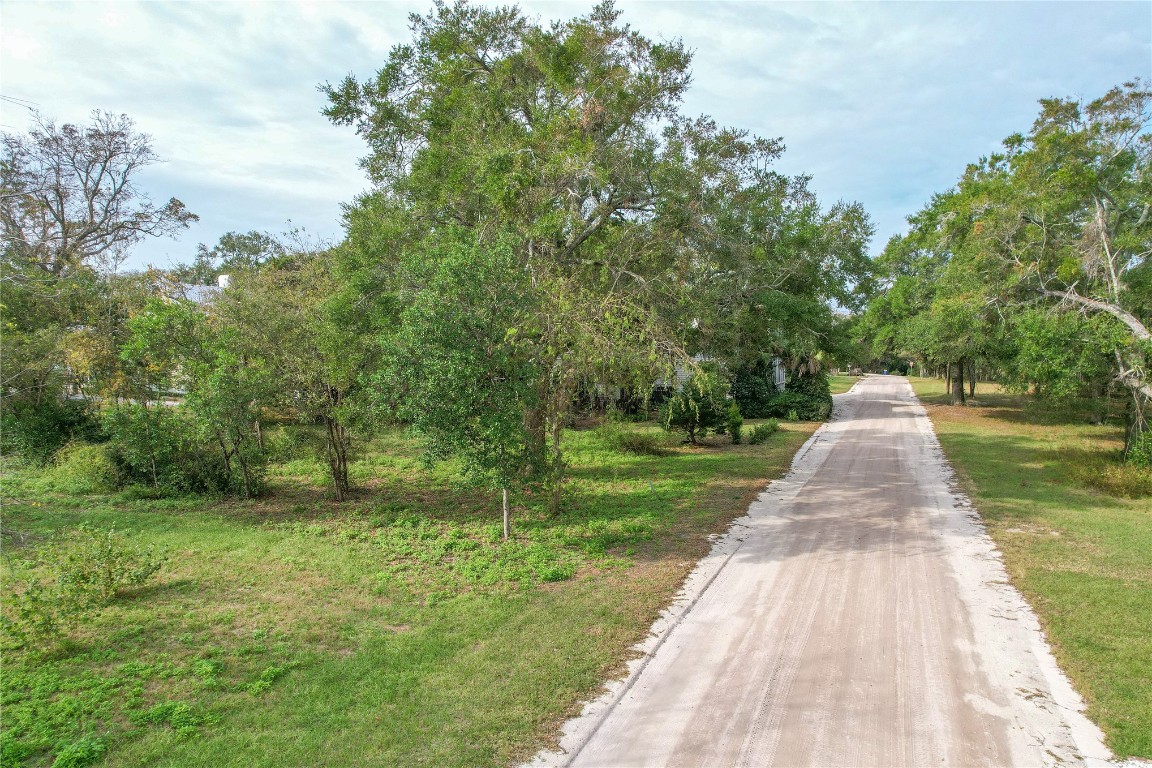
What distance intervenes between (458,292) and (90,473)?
31.4 ft

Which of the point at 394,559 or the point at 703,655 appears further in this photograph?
the point at 394,559

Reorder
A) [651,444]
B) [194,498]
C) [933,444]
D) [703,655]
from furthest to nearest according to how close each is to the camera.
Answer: [933,444] → [651,444] → [194,498] → [703,655]

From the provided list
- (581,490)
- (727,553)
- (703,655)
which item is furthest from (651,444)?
(703,655)

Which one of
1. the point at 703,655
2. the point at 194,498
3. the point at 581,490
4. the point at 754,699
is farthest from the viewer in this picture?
the point at 581,490

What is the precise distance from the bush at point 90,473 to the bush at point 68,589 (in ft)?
16.3

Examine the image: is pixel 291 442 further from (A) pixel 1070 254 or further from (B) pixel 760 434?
(A) pixel 1070 254

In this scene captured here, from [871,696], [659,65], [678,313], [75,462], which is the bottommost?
[871,696]

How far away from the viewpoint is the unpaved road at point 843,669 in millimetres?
4551

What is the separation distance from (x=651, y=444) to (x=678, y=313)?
576 cm

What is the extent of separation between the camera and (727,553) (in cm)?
898

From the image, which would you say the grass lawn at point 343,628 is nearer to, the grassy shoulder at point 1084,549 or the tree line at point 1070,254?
the grassy shoulder at point 1084,549

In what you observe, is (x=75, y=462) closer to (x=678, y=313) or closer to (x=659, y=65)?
(x=678, y=313)

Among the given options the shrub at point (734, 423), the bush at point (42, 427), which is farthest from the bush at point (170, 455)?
the shrub at point (734, 423)

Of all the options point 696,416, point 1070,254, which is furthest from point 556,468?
point 1070,254
